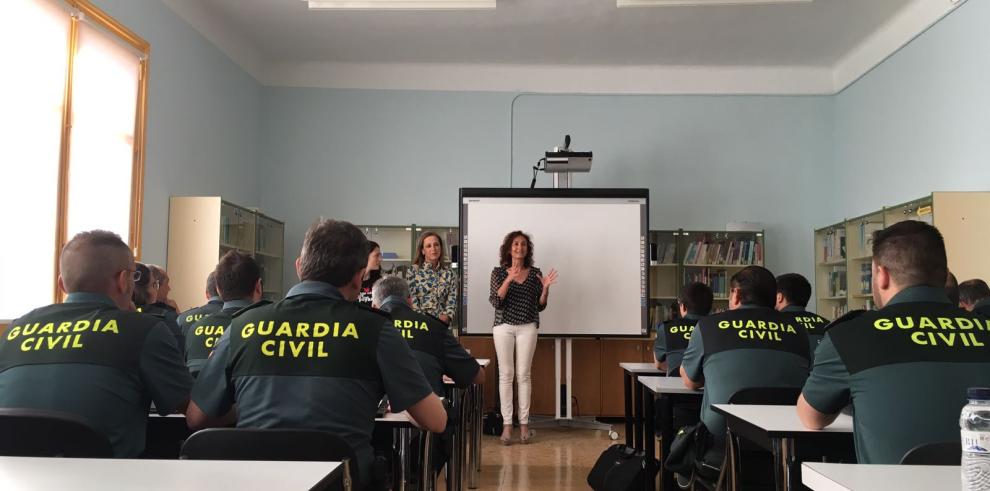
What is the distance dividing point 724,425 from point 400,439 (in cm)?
140

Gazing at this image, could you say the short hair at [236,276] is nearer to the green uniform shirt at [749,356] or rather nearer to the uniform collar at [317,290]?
the uniform collar at [317,290]

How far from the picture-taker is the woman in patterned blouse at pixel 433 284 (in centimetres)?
605

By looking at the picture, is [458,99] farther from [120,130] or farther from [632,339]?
[120,130]

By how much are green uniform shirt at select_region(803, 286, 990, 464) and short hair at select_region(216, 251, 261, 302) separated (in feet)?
7.13

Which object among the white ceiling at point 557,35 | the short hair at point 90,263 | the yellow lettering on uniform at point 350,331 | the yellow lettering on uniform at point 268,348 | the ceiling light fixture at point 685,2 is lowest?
the yellow lettering on uniform at point 268,348

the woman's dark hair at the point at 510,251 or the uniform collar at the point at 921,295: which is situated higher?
the woman's dark hair at the point at 510,251

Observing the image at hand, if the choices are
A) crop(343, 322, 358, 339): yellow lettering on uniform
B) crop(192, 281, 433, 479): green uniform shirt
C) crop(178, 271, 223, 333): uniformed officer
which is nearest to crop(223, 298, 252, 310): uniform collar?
crop(178, 271, 223, 333): uniformed officer

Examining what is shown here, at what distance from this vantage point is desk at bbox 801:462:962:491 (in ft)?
4.69

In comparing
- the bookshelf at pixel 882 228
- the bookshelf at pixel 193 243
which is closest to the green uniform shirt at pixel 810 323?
the bookshelf at pixel 882 228

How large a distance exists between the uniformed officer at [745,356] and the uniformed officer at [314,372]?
1521 mm

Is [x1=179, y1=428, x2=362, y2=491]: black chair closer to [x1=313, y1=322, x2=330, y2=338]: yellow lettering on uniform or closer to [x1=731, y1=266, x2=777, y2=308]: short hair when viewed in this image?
[x1=313, y1=322, x2=330, y2=338]: yellow lettering on uniform

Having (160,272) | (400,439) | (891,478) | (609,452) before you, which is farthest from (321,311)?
(609,452)

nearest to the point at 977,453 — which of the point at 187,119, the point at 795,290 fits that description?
the point at 795,290

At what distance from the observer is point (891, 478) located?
1502 mm
